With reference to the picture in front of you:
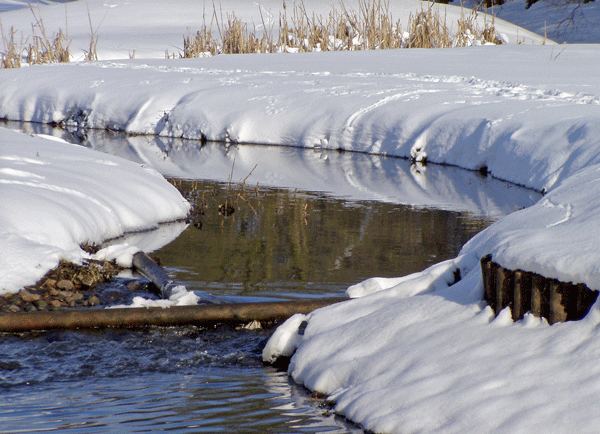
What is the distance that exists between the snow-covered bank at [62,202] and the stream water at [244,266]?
0.36 metres

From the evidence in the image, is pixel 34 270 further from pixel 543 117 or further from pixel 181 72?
pixel 181 72

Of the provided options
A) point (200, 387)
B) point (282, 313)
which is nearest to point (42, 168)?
point (282, 313)

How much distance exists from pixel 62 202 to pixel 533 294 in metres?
3.95

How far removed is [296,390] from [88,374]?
0.92 metres

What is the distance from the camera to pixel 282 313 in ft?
18.9

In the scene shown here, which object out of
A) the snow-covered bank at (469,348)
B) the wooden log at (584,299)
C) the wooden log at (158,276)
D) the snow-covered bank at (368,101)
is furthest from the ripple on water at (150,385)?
the snow-covered bank at (368,101)

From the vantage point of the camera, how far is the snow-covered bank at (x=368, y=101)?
1147 cm

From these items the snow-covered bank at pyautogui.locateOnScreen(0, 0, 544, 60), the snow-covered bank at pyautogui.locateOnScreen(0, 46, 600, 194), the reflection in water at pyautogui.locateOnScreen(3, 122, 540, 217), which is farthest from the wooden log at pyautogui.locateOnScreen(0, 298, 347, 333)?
the snow-covered bank at pyautogui.locateOnScreen(0, 0, 544, 60)

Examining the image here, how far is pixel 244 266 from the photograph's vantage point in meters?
7.43

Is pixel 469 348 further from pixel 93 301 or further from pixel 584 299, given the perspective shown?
pixel 93 301

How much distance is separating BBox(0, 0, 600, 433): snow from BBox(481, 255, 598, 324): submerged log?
1.7 inches

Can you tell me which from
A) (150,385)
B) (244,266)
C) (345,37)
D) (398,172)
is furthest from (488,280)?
(345,37)

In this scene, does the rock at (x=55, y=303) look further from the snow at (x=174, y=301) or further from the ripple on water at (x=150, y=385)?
the ripple on water at (x=150, y=385)

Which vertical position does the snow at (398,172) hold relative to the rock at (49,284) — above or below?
above
